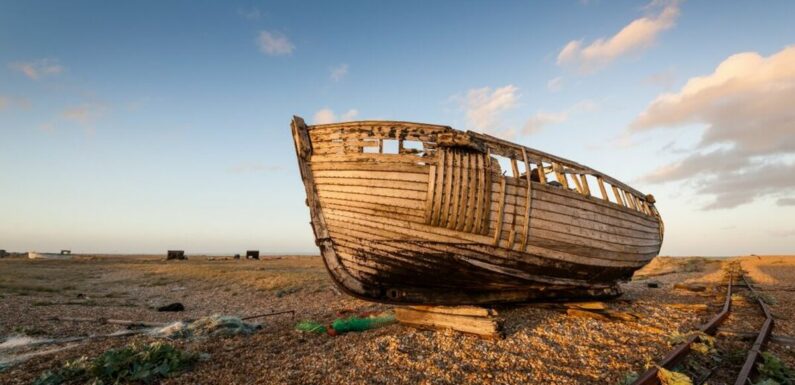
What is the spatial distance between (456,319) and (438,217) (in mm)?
2177

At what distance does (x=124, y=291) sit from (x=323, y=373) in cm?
1940

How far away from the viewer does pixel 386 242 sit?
859 centimetres

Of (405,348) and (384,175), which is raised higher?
(384,175)

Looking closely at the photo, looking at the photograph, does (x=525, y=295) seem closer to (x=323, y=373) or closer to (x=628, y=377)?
(x=628, y=377)

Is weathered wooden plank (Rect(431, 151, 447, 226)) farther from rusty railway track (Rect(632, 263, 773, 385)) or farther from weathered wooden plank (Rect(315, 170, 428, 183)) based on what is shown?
rusty railway track (Rect(632, 263, 773, 385))

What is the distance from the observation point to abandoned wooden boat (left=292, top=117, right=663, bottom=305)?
843 centimetres

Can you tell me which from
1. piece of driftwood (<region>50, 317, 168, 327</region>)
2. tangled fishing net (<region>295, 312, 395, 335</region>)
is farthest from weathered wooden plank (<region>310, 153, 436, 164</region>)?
piece of driftwood (<region>50, 317, 168, 327</region>)

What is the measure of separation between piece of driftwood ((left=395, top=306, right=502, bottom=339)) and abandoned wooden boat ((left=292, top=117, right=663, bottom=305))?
91cm

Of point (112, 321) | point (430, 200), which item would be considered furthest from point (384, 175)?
point (112, 321)

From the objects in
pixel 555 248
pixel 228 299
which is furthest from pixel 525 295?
pixel 228 299

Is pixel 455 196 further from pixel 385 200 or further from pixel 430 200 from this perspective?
pixel 385 200

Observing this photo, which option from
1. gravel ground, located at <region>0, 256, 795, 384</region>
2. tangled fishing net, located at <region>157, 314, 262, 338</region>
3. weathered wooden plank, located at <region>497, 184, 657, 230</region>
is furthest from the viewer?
weathered wooden plank, located at <region>497, 184, 657, 230</region>

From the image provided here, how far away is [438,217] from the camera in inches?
328

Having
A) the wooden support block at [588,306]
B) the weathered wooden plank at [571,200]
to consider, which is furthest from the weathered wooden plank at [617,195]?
the wooden support block at [588,306]
